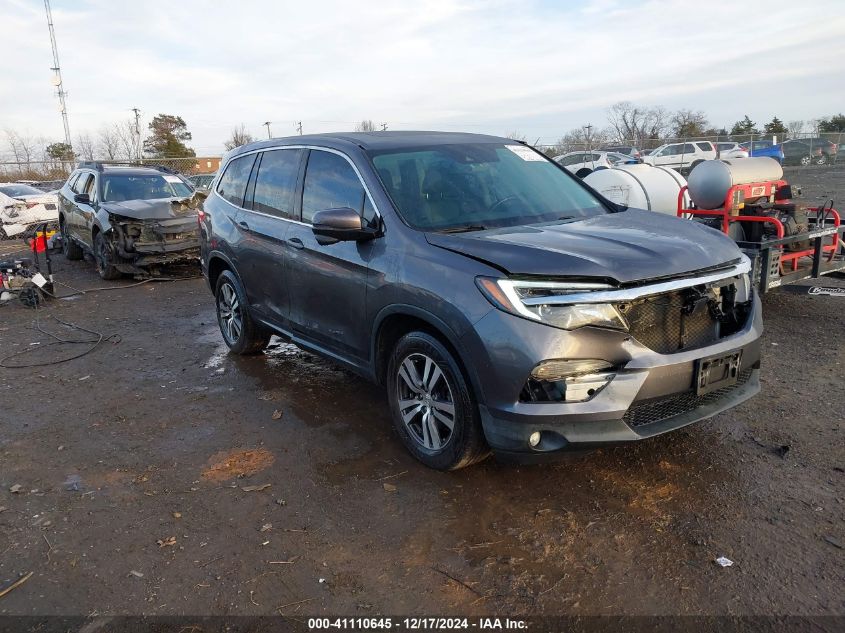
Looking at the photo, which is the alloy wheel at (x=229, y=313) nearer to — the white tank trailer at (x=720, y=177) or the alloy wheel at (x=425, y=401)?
the alloy wheel at (x=425, y=401)

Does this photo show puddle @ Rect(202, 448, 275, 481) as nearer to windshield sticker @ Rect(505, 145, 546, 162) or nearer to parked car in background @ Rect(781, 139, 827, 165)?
windshield sticker @ Rect(505, 145, 546, 162)

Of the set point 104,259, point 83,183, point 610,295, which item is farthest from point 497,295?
point 83,183

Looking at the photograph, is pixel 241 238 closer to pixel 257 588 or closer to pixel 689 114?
pixel 257 588

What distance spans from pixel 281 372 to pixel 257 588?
313 cm

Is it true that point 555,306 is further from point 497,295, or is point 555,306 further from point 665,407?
point 665,407

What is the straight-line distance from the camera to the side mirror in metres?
3.84

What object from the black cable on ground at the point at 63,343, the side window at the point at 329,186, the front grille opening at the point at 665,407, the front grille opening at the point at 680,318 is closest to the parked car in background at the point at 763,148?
the black cable on ground at the point at 63,343

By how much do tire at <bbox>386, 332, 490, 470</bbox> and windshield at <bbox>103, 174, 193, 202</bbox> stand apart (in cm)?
912

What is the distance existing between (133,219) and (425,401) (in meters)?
8.46

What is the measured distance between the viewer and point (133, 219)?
34.5 ft

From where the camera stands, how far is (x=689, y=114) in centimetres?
5591

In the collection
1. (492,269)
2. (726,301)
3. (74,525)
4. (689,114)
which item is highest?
(689,114)

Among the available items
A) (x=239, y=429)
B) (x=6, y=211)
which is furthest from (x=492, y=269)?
(x=6, y=211)

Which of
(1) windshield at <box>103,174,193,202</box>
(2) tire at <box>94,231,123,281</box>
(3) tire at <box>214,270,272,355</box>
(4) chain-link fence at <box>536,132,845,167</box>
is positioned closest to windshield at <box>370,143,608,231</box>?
(3) tire at <box>214,270,272,355</box>
